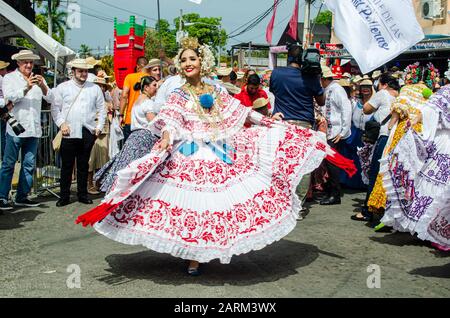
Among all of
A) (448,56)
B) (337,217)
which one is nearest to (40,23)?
(448,56)

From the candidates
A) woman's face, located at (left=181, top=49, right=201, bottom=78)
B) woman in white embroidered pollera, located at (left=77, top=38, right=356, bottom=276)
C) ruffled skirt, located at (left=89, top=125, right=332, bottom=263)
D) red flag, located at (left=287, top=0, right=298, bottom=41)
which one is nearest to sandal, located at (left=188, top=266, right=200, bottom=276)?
woman in white embroidered pollera, located at (left=77, top=38, right=356, bottom=276)

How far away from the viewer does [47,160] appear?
9656mm

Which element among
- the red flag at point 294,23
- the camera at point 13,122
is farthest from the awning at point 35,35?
the red flag at point 294,23

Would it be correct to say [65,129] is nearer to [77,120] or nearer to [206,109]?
[77,120]

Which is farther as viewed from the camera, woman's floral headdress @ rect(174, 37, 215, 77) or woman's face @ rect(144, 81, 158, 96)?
woman's face @ rect(144, 81, 158, 96)

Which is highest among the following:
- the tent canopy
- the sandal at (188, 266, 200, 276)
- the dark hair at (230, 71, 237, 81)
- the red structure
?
the red structure

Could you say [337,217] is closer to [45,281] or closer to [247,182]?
[247,182]

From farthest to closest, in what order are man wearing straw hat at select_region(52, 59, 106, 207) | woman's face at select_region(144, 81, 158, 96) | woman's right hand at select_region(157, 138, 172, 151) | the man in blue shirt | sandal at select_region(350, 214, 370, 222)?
man wearing straw hat at select_region(52, 59, 106, 207) → woman's face at select_region(144, 81, 158, 96) → the man in blue shirt → sandal at select_region(350, 214, 370, 222) → woman's right hand at select_region(157, 138, 172, 151)

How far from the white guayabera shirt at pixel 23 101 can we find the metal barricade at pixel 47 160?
4.24 ft

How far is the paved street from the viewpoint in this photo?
4.66m

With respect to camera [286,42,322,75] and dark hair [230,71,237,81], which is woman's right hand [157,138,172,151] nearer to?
camera [286,42,322,75]

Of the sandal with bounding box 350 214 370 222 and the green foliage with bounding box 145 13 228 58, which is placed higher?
the green foliage with bounding box 145 13 228 58

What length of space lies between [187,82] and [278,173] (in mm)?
1195

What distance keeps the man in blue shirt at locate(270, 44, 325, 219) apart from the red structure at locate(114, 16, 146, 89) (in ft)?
43.9
